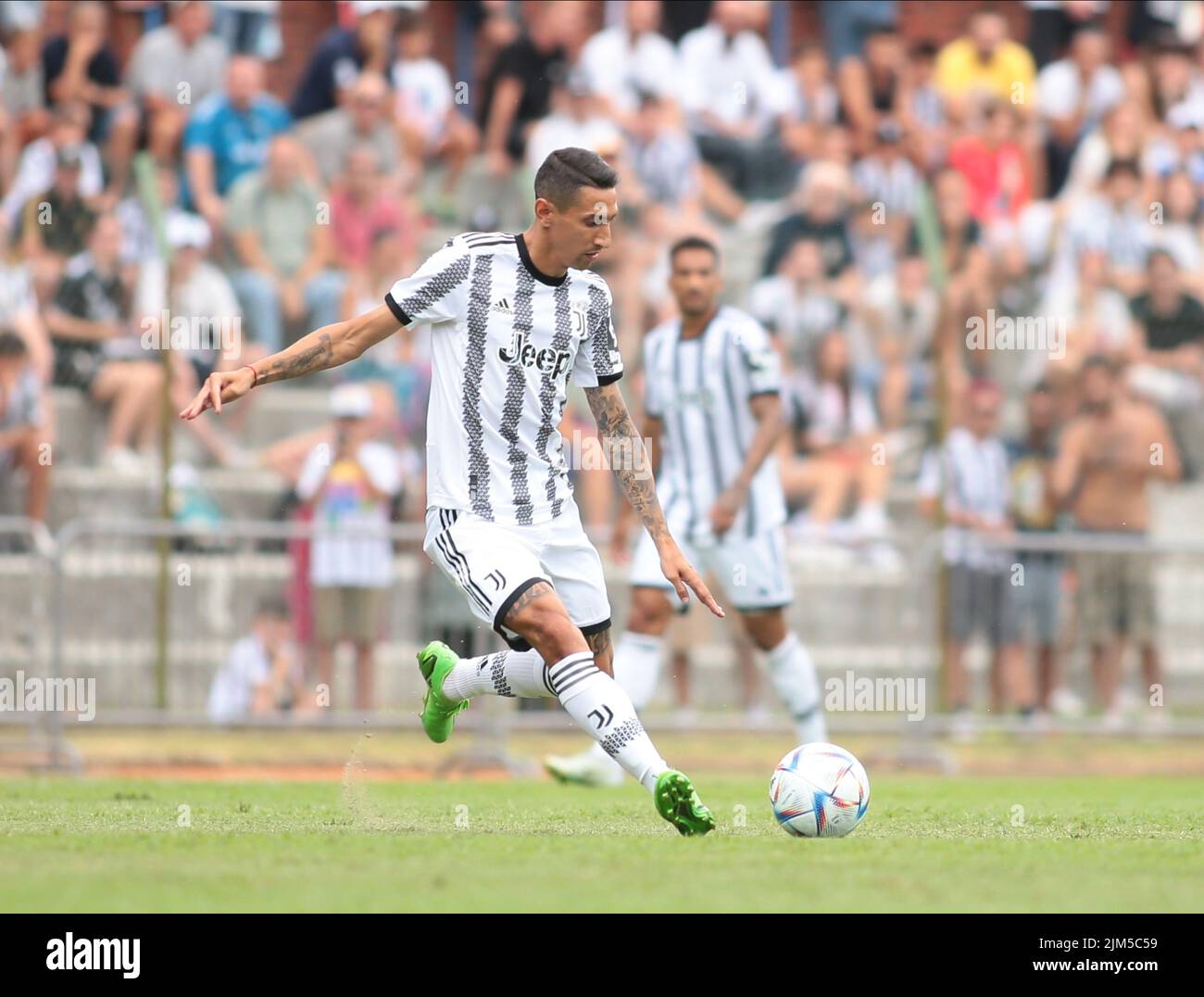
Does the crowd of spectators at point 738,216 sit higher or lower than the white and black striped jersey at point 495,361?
higher

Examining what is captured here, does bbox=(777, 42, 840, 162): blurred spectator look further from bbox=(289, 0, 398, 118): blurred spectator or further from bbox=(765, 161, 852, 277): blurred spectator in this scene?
bbox=(289, 0, 398, 118): blurred spectator

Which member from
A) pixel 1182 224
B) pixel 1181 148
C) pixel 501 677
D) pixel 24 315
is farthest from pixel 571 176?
pixel 1181 148

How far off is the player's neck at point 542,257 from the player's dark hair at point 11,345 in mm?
8224

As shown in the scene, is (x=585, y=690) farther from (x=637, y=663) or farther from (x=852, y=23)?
(x=852, y=23)

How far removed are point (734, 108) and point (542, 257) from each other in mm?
11629

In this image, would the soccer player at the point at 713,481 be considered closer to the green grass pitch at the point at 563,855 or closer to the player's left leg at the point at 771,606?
the player's left leg at the point at 771,606

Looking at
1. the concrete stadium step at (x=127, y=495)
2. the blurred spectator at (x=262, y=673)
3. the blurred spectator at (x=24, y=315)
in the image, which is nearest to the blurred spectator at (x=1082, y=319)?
the concrete stadium step at (x=127, y=495)

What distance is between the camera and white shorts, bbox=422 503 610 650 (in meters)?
7.74

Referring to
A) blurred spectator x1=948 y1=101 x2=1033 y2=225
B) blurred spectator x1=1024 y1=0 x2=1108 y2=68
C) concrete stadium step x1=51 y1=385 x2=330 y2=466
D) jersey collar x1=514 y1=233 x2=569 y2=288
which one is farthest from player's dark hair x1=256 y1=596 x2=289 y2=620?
blurred spectator x1=1024 y1=0 x2=1108 y2=68

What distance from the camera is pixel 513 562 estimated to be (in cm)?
780

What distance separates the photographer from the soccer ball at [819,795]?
7.70m

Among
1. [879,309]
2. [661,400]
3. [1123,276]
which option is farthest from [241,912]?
[1123,276]

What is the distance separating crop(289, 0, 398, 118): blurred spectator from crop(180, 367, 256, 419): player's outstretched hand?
1119 centimetres
